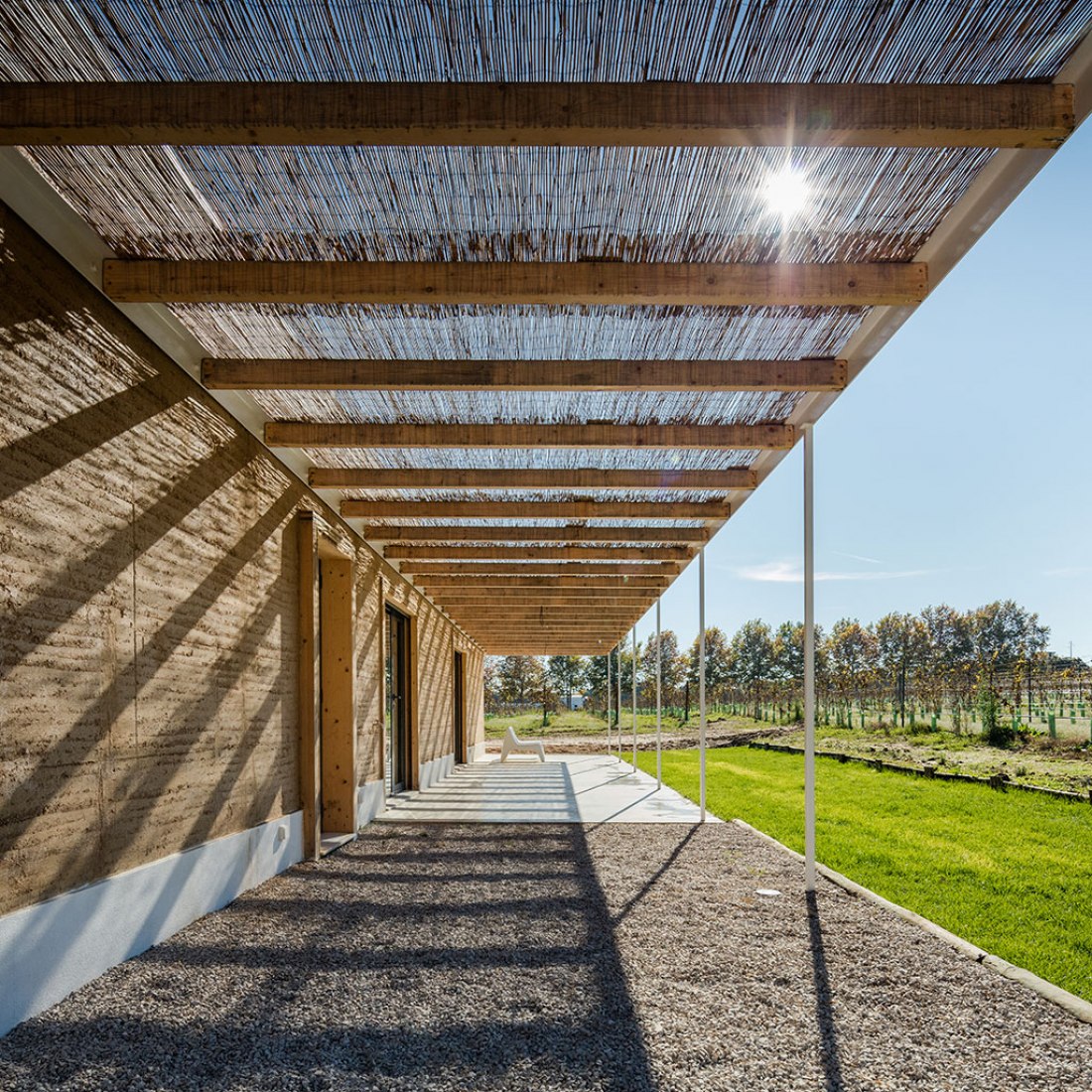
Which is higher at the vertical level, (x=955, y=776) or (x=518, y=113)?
(x=518, y=113)

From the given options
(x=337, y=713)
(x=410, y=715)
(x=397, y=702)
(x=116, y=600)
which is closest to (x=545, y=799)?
(x=410, y=715)

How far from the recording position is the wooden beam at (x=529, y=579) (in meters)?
11.3

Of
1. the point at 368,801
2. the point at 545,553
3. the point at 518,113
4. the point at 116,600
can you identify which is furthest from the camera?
the point at 545,553

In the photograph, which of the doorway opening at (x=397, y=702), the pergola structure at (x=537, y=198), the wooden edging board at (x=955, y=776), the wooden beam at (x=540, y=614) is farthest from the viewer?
the wooden beam at (x=540, y=614)

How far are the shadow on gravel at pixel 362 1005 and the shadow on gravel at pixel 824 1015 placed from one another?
22.8 inches

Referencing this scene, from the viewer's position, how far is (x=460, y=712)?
19.6 metres

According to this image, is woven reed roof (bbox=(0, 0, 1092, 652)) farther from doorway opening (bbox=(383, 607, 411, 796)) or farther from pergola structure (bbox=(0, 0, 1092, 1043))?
doorway opening (bbox=(383, 607, 411, 796))

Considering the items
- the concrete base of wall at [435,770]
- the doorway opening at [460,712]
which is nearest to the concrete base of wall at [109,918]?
the concrete base of wall at [435,770]

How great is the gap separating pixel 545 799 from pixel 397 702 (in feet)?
8.08

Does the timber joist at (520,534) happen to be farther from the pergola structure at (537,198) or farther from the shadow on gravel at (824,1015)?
the shadow on gravel at (824,1015)

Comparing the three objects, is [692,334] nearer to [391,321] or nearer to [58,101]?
[391,321]

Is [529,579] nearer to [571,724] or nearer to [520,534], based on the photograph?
[520,534]

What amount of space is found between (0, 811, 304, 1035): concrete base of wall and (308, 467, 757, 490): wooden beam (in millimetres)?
2706

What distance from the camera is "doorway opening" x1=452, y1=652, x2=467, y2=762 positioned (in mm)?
19045
